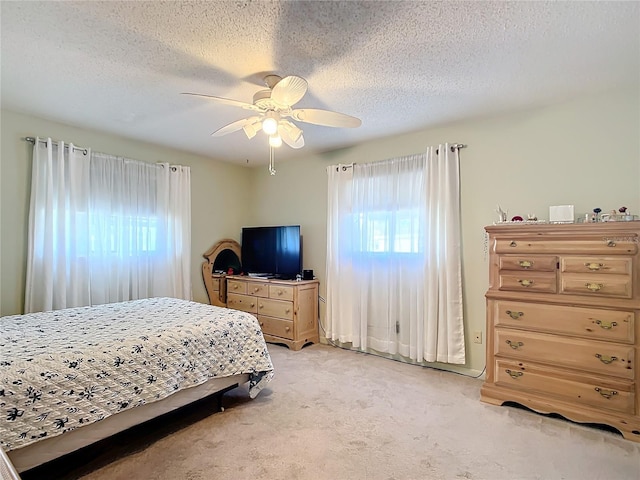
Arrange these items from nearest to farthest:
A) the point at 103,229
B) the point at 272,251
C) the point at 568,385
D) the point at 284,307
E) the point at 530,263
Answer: the point at 568,385 → the point at 530,263 → the point at 103,229 → the point at 284,307 → the point at 272,251

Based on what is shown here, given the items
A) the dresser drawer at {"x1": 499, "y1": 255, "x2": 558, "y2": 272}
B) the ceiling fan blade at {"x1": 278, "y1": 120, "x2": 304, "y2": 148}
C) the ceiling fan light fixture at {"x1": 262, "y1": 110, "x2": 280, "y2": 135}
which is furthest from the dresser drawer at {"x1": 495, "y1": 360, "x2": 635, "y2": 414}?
the ceiling fan light fixture at {"x1": 262, "y1": 110, "x2": 280, "y2": 135}

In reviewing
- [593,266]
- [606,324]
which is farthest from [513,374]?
[593,266]

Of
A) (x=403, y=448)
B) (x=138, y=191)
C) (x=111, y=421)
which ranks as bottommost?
(x=403, y=448)

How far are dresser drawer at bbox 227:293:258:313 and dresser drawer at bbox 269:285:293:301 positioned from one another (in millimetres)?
307

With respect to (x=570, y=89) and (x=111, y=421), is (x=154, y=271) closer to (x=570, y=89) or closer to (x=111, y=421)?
→ (x=111, y=421)

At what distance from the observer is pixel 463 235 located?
3244 mm

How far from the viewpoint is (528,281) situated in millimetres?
2539

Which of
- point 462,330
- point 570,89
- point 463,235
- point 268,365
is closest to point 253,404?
point 268,365

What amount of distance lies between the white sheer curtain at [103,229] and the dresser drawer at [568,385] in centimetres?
351

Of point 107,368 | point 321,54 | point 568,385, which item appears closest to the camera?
point 107,368

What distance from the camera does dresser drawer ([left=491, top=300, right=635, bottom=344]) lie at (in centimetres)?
220

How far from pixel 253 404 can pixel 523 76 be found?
10.1ft

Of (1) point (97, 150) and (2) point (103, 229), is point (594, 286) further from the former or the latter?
(1) point (97, 150)

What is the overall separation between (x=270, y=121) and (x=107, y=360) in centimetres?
172
